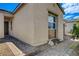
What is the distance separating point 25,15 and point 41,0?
38 cm

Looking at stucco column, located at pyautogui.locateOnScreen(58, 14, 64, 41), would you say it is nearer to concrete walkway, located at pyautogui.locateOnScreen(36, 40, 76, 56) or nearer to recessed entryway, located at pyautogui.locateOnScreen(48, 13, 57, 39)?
recessed entryway, located at pyautogui.locateOnScreen(48, 13, 57, 39)

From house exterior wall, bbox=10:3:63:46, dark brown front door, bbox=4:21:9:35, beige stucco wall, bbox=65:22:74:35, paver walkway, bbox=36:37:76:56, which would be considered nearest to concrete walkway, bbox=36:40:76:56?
paver walkway, bbox=36:37:76:56

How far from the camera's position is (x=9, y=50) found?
192 centimetres

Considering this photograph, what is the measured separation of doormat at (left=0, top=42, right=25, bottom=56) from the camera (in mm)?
1913

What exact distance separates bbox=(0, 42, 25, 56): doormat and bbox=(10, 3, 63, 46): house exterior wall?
0.63 feet

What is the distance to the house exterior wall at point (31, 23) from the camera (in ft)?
6.75

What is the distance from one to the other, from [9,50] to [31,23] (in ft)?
1.91

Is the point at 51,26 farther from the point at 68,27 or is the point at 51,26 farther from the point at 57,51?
the point at 57,51

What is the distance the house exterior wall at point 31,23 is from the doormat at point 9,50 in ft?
0.63

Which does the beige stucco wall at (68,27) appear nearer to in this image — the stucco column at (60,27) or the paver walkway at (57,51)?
the stucco column at (60,27)

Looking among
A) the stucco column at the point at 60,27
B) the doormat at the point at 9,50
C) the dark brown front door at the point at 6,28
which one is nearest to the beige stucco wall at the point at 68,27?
the stucco column at the point at 60,27

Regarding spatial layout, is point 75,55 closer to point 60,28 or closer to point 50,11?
point 60,28

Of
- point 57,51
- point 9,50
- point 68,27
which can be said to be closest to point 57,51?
point 57,51

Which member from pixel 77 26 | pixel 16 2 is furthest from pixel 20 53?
pixel 77 26
